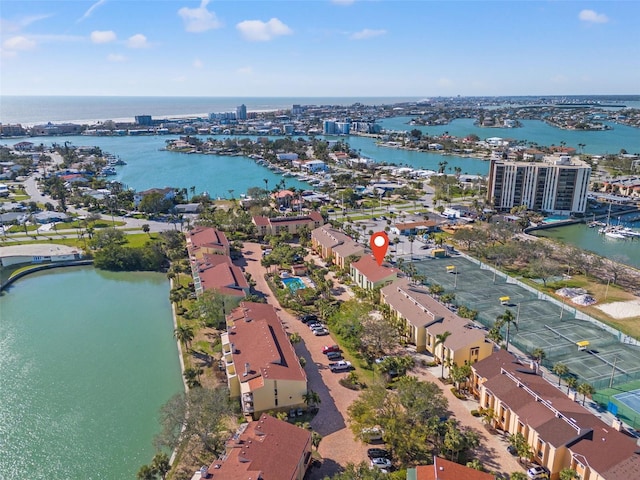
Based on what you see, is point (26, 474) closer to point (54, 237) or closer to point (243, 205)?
point (54, 237)

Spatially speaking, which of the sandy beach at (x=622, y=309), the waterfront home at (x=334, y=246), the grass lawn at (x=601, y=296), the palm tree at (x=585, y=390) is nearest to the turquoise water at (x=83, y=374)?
the waterfront home at (x=334, y=246)

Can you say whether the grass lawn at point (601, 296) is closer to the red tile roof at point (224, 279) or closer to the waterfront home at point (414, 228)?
the waterfront home at point (414, 228)

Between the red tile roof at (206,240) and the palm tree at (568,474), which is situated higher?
the red tile roof at (206,240)

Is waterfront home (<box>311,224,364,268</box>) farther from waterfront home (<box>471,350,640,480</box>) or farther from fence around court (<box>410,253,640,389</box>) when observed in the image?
waterfront home (<box>471,350,640,480</box>)

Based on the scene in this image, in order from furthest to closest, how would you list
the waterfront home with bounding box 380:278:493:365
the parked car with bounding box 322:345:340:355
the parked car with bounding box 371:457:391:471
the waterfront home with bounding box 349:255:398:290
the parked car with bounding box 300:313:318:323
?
the waterfront home with bounding box 349:255:398:290
the parked car with bounding box 300:313:318:323
the parked car with bounding box 322:345:340:355
the waterfront home with bounding box 380:278:493:365
the parked car with bounding box 371:457:391:471

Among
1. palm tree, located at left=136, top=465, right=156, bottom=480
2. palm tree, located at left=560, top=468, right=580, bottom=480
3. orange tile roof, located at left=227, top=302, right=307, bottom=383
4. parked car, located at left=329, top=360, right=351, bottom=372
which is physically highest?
orange tile roof, located at left=227, top=302, right=307, bottom=383

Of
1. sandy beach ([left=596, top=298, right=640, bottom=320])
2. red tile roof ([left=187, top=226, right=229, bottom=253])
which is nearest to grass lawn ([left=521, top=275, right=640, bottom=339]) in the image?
sandy beach ([left=596, top=298, right=640, bottom=320])
